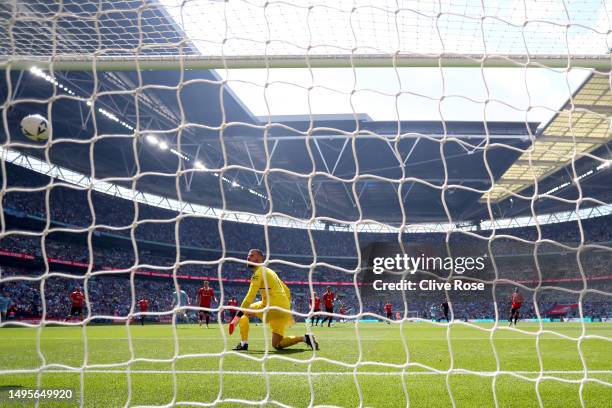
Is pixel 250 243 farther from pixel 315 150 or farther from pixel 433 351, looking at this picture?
pixel 433 351

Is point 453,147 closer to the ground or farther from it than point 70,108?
closer to the ground

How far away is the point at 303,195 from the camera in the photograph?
32281 millimetres

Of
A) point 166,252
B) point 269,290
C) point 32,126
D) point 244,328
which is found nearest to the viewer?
point 32,126

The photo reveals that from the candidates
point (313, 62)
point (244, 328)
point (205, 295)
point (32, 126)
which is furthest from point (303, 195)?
point (313, 62)

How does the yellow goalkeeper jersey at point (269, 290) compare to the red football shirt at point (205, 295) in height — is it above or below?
below

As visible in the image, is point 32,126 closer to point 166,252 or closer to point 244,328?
point 244,328

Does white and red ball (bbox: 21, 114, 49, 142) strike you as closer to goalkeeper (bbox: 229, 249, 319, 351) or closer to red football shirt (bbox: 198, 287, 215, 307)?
goalkeeper (bbox: 229, 249, 319, 351)

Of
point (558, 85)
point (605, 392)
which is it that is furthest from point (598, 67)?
point (605, 392)

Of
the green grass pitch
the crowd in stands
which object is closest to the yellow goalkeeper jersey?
the green grass pitch

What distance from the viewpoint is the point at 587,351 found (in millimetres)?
6254

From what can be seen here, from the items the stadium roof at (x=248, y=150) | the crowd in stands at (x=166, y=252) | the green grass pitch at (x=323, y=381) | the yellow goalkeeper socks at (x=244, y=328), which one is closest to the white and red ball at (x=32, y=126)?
the green grass pitch at (x=323, y=381)

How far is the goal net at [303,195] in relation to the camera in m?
2.99

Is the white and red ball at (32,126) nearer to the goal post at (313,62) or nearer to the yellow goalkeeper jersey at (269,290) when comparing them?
the goal post at (313,62)

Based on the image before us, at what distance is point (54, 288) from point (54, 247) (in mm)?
2219
